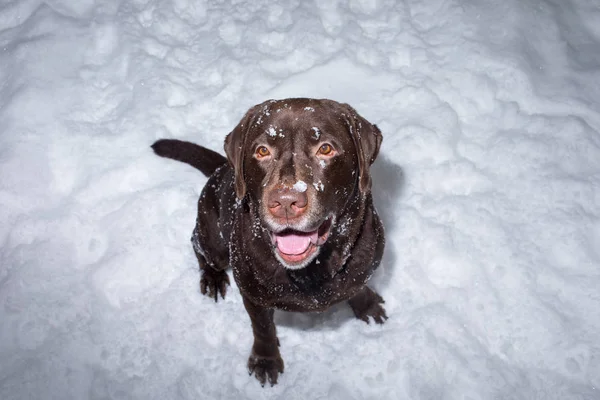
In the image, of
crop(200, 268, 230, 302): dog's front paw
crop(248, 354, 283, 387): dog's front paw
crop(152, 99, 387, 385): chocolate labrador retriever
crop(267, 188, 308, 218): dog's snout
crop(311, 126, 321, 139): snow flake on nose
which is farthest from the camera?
crop(200, 268, 230, 302): dog's front paw

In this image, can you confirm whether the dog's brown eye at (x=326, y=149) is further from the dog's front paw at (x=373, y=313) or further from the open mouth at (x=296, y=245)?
the dog's front paw at (x=373, y=313)

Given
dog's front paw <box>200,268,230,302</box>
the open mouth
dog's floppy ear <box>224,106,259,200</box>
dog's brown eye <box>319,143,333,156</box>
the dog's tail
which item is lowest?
dog's front paw <box>200,268,230,302</box>

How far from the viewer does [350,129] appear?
2.46m

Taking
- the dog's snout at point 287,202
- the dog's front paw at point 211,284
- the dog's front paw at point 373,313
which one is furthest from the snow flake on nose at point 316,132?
the dog's front paw at point 211,284

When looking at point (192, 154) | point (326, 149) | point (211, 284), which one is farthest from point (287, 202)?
point (192, 154)

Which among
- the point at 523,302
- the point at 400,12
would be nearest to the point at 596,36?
the point at 400,12

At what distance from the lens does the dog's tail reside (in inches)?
139

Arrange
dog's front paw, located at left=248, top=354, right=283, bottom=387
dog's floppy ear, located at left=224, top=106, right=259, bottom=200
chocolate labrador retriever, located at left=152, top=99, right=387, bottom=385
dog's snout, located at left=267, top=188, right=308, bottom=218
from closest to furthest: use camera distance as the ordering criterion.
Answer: dog's snout, located at left=267, top=188, right=308, bottom=218
chocolate labrador retriever, located at left=152, top=99, right=387, bottom=385
dog's floppy ear, located at left=224, top=106, right=259, bottom=200
dog's front paw, located at left=248, top=354, right=283, bottom=387

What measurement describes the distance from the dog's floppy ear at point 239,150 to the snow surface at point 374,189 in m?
1.24

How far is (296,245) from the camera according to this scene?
2.37 meters

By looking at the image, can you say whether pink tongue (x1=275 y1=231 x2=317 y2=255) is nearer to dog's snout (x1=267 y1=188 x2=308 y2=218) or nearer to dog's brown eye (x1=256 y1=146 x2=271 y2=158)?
dog's snout (x1=267 y1=188 x2=308 y2=218)

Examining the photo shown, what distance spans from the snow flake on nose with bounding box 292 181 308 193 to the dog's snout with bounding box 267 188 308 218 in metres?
0.01

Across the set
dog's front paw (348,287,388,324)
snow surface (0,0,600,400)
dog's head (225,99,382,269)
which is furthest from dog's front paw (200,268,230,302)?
dog's head (225,99,382,269)

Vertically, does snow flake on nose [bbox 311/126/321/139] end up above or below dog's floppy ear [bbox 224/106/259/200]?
above
